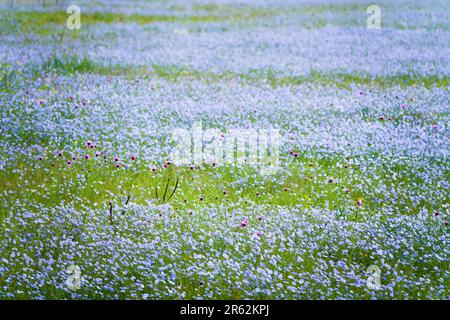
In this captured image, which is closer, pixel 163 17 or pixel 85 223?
pixel 85 223

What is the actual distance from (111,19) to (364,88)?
18.8ft

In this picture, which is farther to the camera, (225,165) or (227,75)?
(227,75)

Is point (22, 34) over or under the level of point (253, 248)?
over

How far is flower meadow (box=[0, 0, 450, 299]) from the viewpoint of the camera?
18.7ft

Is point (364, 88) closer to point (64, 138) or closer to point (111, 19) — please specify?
point (64, 138)

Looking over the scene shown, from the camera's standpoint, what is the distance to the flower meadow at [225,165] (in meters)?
5.70

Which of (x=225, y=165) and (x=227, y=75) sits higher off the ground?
(x=227, y=75)

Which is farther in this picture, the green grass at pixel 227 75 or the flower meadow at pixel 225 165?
the green grass at pixel 227 75

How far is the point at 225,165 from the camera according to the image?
24.0ft

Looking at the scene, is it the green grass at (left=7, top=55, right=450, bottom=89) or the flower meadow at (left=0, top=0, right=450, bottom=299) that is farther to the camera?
the green grass at (left=7, top=55, right=450, bottom=89)

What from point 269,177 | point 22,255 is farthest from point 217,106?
point 22,255

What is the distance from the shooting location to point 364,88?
31.5 ft
